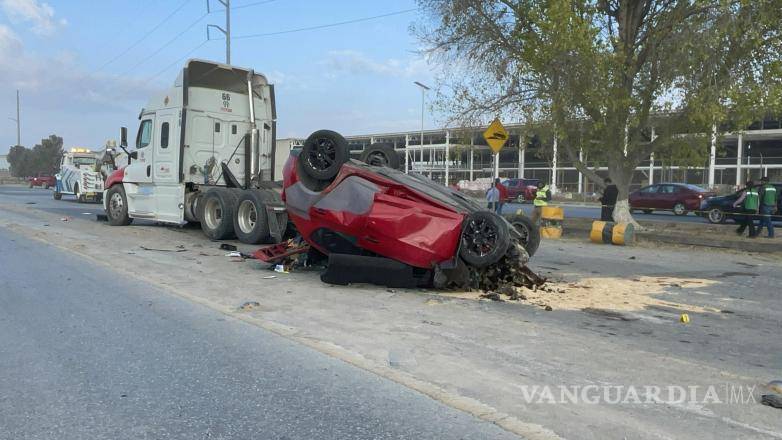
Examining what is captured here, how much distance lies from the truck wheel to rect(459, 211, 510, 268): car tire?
1147 centimetres

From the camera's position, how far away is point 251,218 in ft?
43.5

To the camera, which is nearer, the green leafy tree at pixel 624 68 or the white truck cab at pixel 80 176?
the green leafy tree at pixel 624 68

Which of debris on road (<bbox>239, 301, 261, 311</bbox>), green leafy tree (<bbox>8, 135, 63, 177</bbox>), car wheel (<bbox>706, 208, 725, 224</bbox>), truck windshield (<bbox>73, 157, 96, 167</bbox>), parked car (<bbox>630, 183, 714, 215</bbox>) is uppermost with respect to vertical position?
green leafy tree (<bbox>8, 135, 63, 177</bbox>)

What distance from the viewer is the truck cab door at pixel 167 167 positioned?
46.3 ft

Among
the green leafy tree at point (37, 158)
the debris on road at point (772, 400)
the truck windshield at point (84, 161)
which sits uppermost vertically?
the green leafy tree at point (37, 158)

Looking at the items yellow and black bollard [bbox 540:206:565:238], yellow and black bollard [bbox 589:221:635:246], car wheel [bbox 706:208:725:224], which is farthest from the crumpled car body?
car wheel [bbox 706:208:725:224]

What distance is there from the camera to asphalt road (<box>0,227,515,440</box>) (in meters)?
3.85

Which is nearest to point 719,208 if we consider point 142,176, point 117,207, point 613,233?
point 613,233

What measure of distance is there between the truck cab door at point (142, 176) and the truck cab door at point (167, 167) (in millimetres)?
210

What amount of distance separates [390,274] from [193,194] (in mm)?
7991

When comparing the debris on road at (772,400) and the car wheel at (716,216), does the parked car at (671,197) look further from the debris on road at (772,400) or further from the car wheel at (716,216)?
the debris on road at (772,400)

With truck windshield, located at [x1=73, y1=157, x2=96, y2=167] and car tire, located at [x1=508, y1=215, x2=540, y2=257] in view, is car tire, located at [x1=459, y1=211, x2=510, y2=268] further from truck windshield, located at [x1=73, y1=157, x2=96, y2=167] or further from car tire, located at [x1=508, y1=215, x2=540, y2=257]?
truck windshield, located at [x1=73, y1=157, x2=96, y2=167]

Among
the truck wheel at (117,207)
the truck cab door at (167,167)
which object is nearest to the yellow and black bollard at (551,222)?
the truck cab door at (167,167)

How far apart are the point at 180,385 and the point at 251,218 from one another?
8.90m
